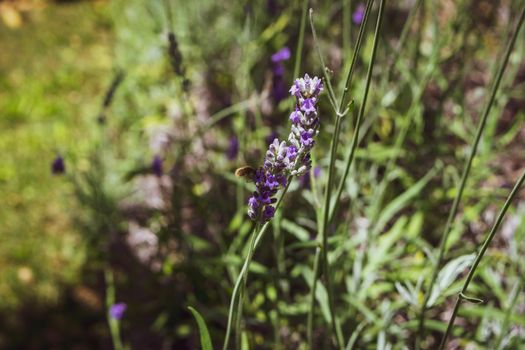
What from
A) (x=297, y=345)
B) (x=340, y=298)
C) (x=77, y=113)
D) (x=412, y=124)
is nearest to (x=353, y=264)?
(x=340, y=298)

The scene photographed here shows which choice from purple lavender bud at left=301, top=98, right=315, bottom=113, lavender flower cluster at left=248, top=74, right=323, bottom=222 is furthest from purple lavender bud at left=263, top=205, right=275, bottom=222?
purple lavender bud at left=301, top=98, right=315, bottom=113

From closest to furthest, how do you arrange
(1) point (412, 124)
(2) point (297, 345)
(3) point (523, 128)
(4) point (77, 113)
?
(2) point (297, 345), (1) point (412, 124), (3) point (523, 128), (4) point (77, 113)

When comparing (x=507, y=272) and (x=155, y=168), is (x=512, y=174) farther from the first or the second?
(x=155, y=168)

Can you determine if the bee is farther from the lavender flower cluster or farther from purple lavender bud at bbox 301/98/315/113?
purple lavender bud at bbox 301/98/315/113

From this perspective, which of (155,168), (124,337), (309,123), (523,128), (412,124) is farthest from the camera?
(523,128)

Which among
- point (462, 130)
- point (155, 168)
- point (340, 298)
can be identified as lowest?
point (340, 298)

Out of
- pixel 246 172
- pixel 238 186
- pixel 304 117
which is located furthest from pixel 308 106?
pixel 238 186

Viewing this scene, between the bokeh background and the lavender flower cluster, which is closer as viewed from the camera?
the lavender flower cluster
